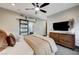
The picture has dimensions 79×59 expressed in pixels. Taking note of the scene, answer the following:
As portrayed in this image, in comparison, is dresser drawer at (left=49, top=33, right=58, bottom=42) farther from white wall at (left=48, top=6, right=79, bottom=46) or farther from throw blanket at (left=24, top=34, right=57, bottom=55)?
white wall at (left=48, top=6, right=79, bottom=46)

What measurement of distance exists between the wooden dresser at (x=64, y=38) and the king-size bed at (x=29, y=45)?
97mm

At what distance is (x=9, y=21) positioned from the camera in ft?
5.39

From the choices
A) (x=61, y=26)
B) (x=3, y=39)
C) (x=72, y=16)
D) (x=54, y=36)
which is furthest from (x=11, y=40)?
(x=72, y=16)

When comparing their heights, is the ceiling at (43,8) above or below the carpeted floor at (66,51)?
above

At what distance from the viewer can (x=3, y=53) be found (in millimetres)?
1529

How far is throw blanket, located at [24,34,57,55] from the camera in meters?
1.56

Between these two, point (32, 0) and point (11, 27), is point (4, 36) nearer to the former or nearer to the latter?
point (11, 27)

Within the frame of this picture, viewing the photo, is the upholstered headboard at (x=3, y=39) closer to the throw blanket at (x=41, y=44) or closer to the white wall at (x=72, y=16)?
the throw blanket at (x=41, y=44)

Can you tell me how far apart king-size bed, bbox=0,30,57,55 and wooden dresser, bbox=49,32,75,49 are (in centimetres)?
10

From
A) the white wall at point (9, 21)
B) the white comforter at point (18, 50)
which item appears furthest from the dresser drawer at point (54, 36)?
the white wall at point (9, 21)

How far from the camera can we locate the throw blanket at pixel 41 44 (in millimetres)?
1562

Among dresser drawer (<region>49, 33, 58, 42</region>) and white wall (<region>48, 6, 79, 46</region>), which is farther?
dresser drawer (<region>49, 33, 58, 42</region>)

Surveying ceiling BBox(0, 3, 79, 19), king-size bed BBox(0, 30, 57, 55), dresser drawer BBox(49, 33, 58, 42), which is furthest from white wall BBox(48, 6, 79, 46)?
king-size bed BBox(0, 30, 57, 55)
